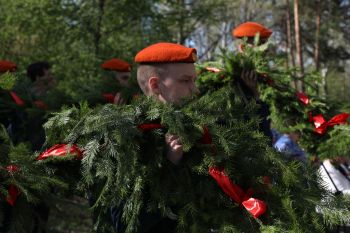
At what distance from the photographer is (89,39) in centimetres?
964

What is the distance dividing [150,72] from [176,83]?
14 centimetres

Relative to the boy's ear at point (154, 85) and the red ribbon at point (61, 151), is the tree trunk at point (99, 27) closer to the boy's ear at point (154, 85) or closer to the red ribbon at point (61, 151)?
the boy's ear at point (154, 85)

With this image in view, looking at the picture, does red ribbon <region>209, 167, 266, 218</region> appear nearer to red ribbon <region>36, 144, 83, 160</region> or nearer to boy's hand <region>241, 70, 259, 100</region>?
red ribbon <region>36, 144, 83, 160</region>

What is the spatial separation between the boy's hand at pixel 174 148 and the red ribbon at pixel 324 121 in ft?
6.16

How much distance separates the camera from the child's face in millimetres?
2254

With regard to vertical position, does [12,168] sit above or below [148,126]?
below

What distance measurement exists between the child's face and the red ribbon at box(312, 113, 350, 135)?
157 centimetres

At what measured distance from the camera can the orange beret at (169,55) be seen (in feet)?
7.57

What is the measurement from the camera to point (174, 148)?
1.92 metres

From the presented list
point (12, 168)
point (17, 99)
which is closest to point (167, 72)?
point (12, 168)

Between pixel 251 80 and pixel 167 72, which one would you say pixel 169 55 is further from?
pixel 251 80

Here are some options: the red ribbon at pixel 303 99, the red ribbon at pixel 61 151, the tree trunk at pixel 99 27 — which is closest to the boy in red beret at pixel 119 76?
the red ribbon at pixel 303 99

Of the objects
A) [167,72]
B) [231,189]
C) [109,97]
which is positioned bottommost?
[109,97]

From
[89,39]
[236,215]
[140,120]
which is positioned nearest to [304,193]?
[236,215]
